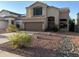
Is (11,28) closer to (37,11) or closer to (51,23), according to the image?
(51,23)

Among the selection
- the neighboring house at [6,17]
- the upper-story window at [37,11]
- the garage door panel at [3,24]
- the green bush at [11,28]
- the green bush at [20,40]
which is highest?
the upper-story window at [37,11]

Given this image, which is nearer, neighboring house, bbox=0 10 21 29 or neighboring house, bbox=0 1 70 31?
neighboring house, bbox=0 10 21 29

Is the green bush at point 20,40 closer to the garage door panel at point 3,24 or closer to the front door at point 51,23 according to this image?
the garage door panel at point 3,24

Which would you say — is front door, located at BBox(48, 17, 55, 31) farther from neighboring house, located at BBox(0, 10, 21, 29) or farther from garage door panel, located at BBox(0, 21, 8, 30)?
garage door panel, located at BBox(0, 21, 8, 30)

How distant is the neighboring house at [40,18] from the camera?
8.92m

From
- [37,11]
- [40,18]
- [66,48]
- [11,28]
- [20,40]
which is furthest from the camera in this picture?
[37,11]

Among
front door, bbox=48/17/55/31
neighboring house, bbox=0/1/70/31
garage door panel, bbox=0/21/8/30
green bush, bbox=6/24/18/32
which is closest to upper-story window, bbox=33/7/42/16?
neighboring house, bbox=0/1/70/31

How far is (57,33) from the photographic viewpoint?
1170 centimetres

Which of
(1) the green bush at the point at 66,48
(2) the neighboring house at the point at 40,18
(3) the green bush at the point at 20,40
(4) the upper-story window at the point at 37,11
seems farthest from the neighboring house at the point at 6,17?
(4) the upper-story window at the point at 37,11

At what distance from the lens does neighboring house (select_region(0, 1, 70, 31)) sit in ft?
29.3

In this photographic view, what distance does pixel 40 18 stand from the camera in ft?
49.6

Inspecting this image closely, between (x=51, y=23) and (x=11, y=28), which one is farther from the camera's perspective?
(x=51, y=23)

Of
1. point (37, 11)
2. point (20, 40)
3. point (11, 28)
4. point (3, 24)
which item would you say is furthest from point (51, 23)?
point (20, 40)

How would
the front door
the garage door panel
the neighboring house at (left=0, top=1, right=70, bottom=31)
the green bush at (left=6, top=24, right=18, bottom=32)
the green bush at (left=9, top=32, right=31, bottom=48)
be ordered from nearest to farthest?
the green bush at (left=9, top=32, right=31, bottom=48) → the garage door panel → the green bush at (left=6, top=24, right=18, bottom=32) → the neighboring house at (left=0, top=1, right=70, bottom=31) → the front door
